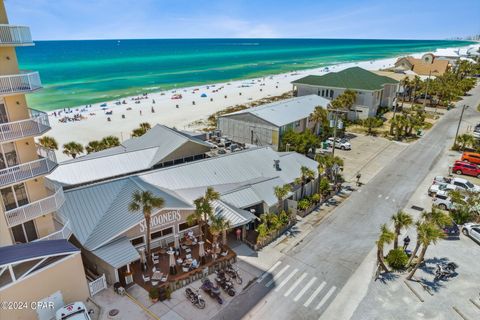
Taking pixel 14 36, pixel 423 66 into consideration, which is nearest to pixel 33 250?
pixel 14 36

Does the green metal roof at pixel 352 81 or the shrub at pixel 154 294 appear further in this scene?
the green metal roof at pixel 352 81

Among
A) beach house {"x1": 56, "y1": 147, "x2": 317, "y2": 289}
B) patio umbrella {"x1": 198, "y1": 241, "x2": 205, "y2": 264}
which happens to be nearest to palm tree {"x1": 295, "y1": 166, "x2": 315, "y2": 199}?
beach house {"x1": 56, "y1": 147, "x2": 317, "y2": 289}

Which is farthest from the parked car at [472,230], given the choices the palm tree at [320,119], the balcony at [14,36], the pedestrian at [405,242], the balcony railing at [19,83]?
the balcony at [14,36]

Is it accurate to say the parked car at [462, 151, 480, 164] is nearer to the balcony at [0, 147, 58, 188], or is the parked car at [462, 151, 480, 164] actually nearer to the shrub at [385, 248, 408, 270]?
the shrub at [385, 248, 408, 270]

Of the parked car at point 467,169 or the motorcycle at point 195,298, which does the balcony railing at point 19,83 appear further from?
the parked car at point 467,169

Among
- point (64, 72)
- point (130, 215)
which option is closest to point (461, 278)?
point (130, 215)

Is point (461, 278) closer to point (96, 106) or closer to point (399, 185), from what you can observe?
point (399, 185)
